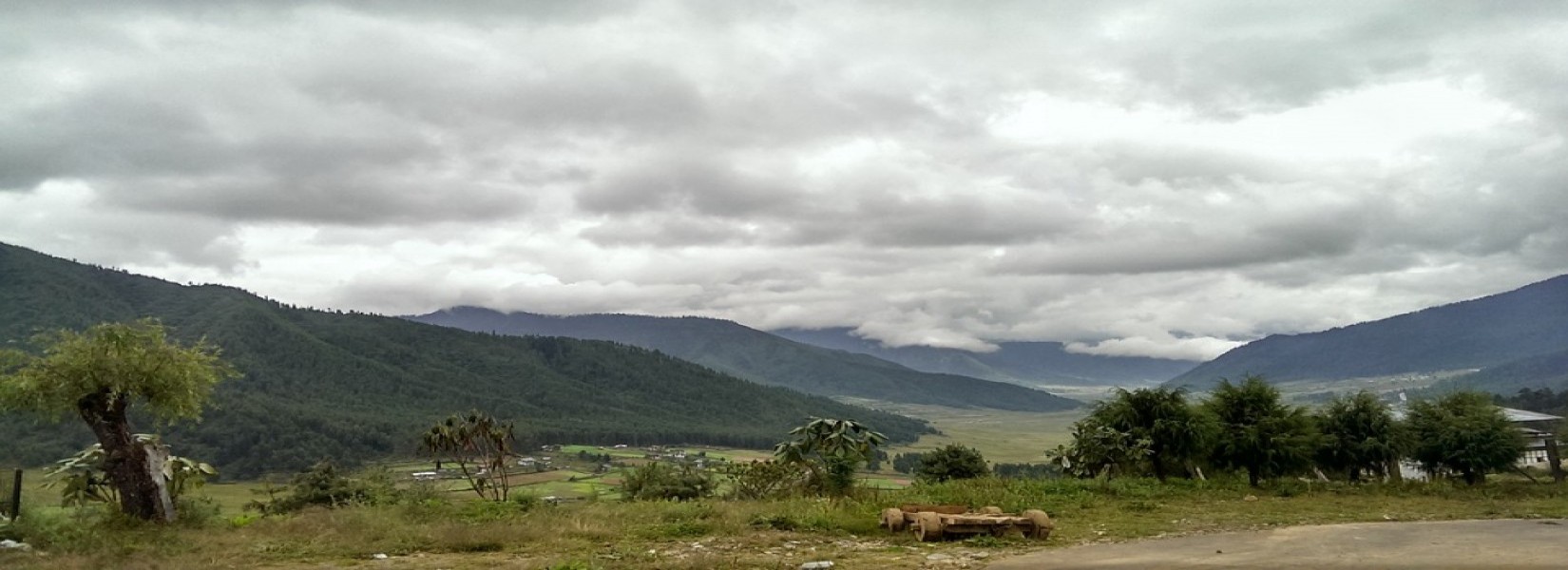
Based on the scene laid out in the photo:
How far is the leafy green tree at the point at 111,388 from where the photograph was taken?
15.2m

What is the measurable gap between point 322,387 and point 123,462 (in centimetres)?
13800

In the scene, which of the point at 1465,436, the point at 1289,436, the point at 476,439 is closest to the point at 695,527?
the point at 476,439

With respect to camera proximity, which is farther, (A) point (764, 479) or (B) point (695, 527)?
(A) point (764, 479)

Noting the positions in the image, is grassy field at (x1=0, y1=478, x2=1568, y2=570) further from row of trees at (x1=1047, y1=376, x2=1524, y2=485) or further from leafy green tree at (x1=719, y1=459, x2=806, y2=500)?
leafy green tree at (x1=719, y1=459, x2=806, y2=500)

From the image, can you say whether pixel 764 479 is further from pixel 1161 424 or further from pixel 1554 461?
pixel 1554 461

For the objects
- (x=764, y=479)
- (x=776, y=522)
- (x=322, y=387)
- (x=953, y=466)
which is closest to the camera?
(x=776, y=522)

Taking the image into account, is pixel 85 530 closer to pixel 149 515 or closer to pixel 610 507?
pixel 149 515

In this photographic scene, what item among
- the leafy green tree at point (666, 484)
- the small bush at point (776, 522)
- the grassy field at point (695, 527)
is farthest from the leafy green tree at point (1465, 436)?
the leafy green tree at point (666, 484)

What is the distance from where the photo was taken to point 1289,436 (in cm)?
2022

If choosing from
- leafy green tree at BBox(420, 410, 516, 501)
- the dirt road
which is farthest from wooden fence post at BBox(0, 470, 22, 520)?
the dirt road

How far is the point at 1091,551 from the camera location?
38.7 ft

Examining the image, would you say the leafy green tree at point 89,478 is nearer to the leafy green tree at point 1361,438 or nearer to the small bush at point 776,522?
the small bush at point 776,522

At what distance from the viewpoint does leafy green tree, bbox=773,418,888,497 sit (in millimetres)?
19000

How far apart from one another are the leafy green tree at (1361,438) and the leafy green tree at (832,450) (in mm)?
11176
